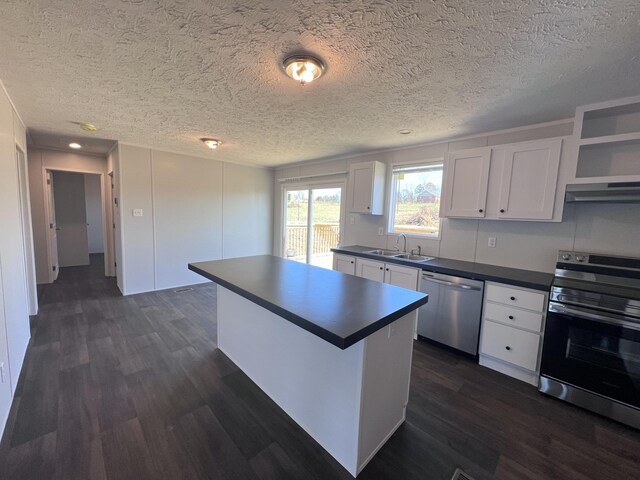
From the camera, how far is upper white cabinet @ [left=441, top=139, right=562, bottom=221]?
241cm

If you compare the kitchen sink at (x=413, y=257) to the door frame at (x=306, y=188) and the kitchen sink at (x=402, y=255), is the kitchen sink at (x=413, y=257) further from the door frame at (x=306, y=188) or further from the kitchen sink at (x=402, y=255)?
the door frame at (x=306, y=188)

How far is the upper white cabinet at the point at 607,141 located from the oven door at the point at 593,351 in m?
1.09

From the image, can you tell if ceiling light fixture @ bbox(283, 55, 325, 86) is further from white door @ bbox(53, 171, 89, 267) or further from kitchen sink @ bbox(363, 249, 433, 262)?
white door @ bbox(53, 171, 89, 267)

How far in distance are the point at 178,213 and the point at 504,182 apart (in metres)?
4.78

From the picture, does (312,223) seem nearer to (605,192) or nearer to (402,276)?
(402,276)

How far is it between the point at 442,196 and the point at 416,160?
79cm

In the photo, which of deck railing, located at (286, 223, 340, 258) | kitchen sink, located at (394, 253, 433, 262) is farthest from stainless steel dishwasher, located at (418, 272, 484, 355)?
deck railing, located at (286, 223, 340, 258)

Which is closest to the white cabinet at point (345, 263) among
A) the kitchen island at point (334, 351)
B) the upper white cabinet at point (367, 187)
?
the upper white cabinet at point (367, 187)

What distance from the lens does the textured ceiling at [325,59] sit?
1.28 metres

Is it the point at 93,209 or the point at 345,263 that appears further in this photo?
the point at 93,209

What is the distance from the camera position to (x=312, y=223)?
5.44 meters

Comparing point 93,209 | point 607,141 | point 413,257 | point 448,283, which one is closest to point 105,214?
point 93,209

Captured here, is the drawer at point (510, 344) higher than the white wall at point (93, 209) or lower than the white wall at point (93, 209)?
lower

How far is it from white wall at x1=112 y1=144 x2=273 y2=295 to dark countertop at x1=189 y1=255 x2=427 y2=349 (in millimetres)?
2553
